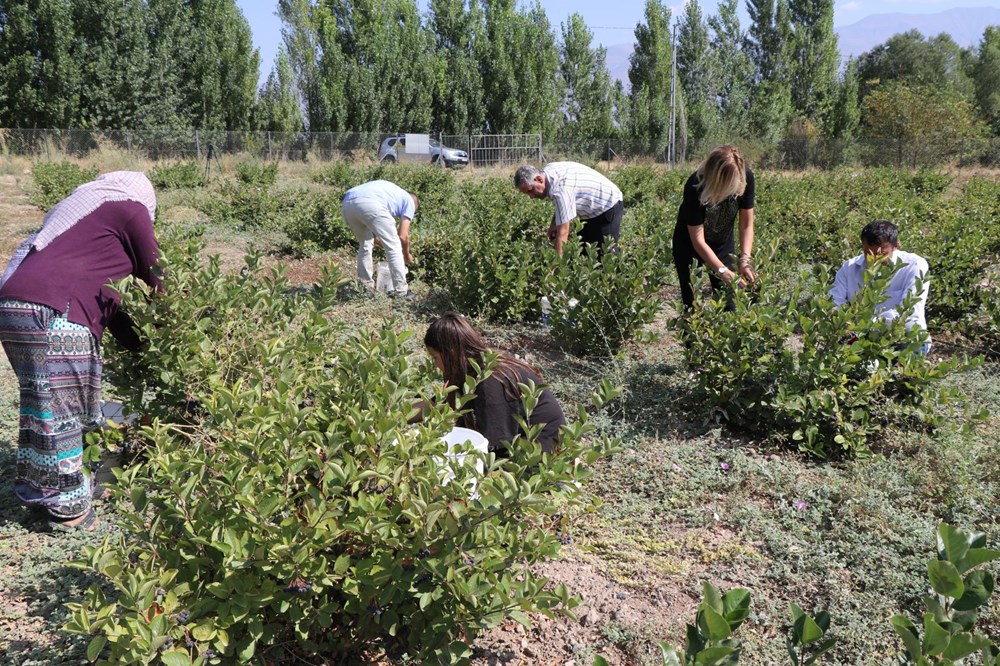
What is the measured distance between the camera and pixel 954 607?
1106 mm

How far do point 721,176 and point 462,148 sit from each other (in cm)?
2643

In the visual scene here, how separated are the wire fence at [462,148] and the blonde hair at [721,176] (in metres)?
21.0

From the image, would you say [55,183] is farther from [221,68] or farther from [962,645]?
[221,68]

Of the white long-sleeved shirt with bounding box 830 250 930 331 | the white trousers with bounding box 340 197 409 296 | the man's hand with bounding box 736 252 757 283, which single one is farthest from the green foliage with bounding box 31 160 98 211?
the white long-sleeved shirt with bounding box 830 250 930 331

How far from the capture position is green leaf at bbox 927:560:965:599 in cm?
105

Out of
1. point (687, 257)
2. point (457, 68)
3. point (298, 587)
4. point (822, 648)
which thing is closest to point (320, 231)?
point (687, 257)

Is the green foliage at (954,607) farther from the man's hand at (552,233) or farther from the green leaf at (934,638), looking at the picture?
the man's hand at (552,233)

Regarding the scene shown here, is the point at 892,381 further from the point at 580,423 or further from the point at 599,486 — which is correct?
the point at 580,423

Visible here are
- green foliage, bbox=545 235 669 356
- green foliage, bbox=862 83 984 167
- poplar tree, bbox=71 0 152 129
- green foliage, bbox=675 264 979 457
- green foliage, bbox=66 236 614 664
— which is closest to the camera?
green foliage, bbox=66 236 614 664

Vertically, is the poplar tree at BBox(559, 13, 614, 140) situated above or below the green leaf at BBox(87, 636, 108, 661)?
above

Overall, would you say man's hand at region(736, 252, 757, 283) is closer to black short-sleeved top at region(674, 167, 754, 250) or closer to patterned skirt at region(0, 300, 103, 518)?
black short-sleeved top at region(674, 167, 754, 250)

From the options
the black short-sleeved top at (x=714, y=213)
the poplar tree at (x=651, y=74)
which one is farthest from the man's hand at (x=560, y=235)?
the poplar tree at (x=651, y=74)

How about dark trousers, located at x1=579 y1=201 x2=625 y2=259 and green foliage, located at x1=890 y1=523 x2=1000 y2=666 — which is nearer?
green foliage, located at x1=890 y1=523 x2=1000 y2=666

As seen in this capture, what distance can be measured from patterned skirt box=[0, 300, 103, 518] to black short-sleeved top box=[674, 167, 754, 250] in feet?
9.98
